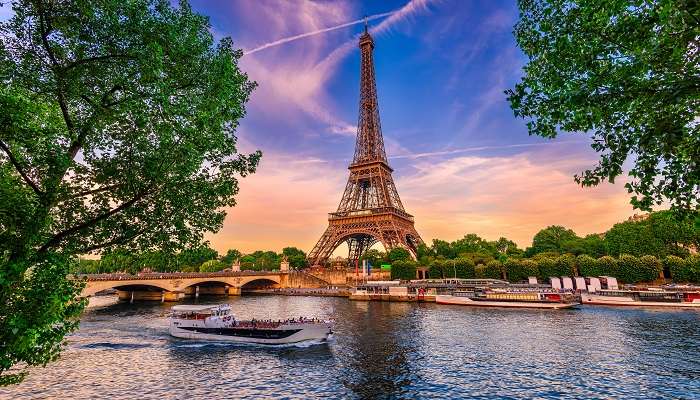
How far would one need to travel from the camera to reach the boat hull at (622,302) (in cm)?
5222

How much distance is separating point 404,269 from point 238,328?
2486 inches

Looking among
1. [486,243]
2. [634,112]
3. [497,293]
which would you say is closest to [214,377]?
[634,112]

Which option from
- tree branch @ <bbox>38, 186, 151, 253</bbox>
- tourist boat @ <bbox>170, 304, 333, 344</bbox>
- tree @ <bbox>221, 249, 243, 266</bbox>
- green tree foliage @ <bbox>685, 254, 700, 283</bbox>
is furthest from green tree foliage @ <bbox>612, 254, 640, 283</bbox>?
tree @ <bbox>221, 249, 243, 266</bbox>

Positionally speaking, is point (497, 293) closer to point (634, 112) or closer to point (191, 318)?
point (191, 318)

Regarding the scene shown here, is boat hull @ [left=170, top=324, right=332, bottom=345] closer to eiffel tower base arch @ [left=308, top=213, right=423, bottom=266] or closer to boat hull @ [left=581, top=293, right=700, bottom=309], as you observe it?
boat hull @ [left=581, top=293, right=700, bottom=309]

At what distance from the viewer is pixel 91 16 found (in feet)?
33.9

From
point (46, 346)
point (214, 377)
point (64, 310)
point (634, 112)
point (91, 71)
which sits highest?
point (91, 71)

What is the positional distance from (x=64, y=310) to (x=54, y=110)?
6104mm

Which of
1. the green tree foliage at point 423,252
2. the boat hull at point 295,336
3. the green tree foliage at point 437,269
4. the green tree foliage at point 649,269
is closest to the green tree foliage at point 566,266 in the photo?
the green tree foliage at point 649,269

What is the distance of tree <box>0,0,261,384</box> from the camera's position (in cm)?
931

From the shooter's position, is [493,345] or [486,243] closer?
[493,345]

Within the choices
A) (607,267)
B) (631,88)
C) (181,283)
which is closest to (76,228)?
(631,88)

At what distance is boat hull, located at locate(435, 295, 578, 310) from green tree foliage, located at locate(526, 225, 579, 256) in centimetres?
5248

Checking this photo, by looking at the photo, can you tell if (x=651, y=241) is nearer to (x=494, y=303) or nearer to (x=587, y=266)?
(x=587, y=266)
